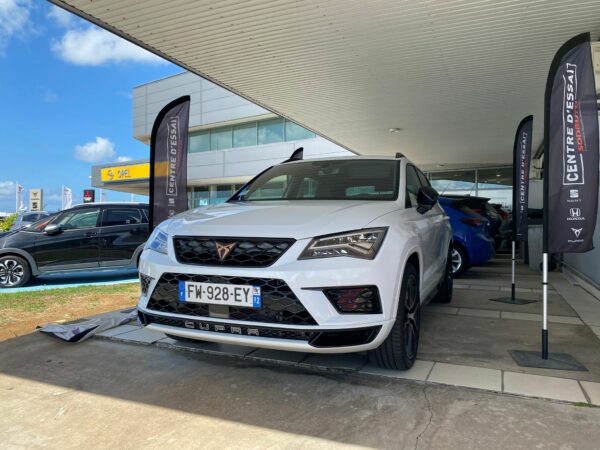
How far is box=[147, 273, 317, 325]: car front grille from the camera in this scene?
2.54m

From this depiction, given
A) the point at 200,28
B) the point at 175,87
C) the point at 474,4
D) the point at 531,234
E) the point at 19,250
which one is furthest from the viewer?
the point at 175,87

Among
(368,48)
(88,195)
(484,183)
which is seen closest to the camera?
(368,48)

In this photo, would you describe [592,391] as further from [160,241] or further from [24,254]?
[24,254]

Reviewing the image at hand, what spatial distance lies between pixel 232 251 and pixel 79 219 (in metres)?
6.59

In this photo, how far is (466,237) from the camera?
295 inches

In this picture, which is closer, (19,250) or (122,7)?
(122,7)

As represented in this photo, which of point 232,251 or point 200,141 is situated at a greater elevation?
point 200,141

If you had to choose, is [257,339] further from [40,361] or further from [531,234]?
[531,234]

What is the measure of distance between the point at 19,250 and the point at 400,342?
7.24 meters

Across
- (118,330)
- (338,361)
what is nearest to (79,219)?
(118,330)

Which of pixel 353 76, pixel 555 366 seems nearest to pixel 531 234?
pixel 353 76

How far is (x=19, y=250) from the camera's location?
7.50m

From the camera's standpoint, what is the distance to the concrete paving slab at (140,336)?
3.93 meters

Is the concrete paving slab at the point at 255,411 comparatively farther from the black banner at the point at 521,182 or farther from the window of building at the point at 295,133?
the window of building at the point at 295,133
